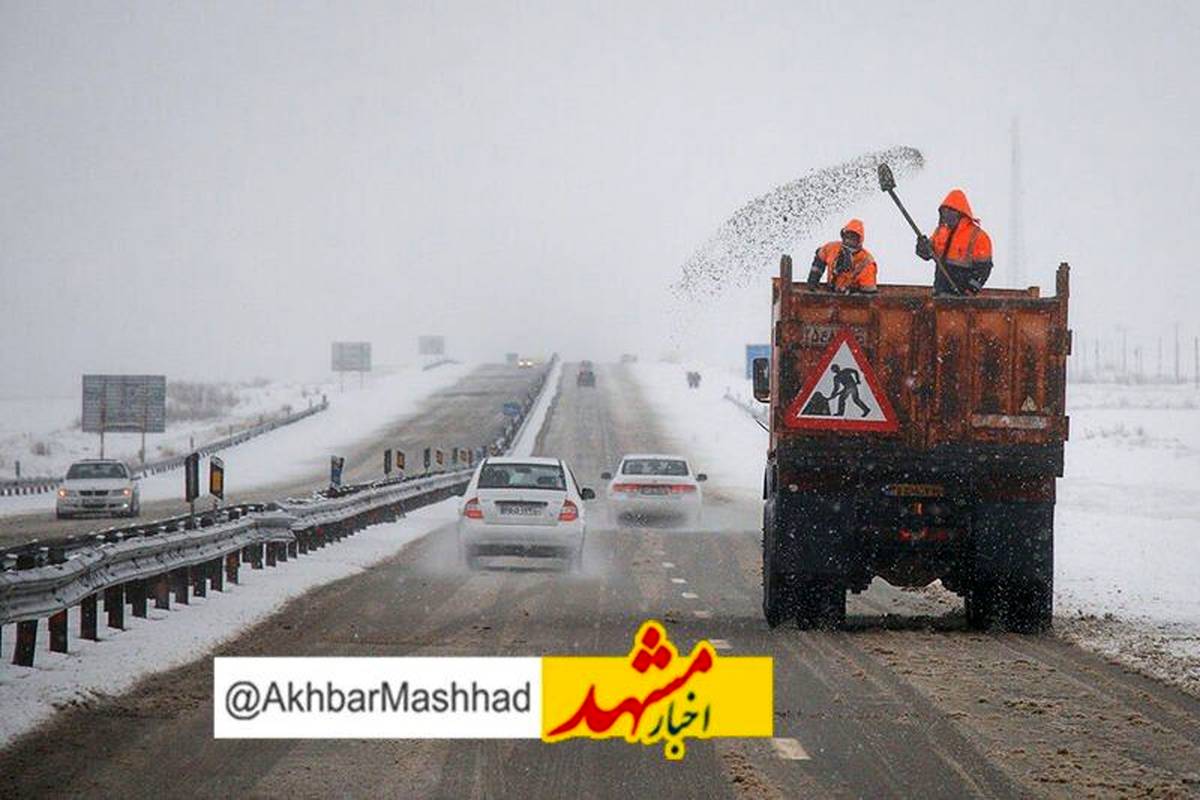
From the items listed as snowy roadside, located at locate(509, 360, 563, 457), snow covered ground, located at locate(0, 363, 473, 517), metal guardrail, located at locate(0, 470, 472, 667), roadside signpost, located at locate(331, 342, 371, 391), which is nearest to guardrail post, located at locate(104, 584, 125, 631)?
metal guardrail, located at locate(0, 470, 472, 667)

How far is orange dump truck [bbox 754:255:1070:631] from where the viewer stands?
46.0 ft

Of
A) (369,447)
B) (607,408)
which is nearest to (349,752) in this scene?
(369,447)

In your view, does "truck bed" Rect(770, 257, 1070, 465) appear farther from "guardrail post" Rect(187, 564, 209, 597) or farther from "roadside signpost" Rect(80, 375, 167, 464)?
"roadside signpost" Rect(80, 375, 167, 464)

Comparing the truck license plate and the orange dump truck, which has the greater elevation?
the orange dump truck

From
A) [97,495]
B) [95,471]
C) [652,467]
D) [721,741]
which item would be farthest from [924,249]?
[95,471]

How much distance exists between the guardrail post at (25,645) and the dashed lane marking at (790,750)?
5.33 m

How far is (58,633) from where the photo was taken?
39.6 ft

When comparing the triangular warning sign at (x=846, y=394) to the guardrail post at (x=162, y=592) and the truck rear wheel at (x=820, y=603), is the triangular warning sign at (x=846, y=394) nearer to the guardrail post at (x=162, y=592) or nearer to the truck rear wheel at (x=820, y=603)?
the truck rear wheel at (x=820, y=603)

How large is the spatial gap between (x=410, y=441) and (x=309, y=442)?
5.11 metres

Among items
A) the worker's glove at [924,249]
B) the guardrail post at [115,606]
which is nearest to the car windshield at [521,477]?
the guardrail post at [115,606]

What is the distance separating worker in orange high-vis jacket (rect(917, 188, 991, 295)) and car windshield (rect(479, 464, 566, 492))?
7.64m

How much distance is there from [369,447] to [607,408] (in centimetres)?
1973

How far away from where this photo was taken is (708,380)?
391 ft

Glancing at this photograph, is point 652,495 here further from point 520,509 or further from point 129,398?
point 129,398
